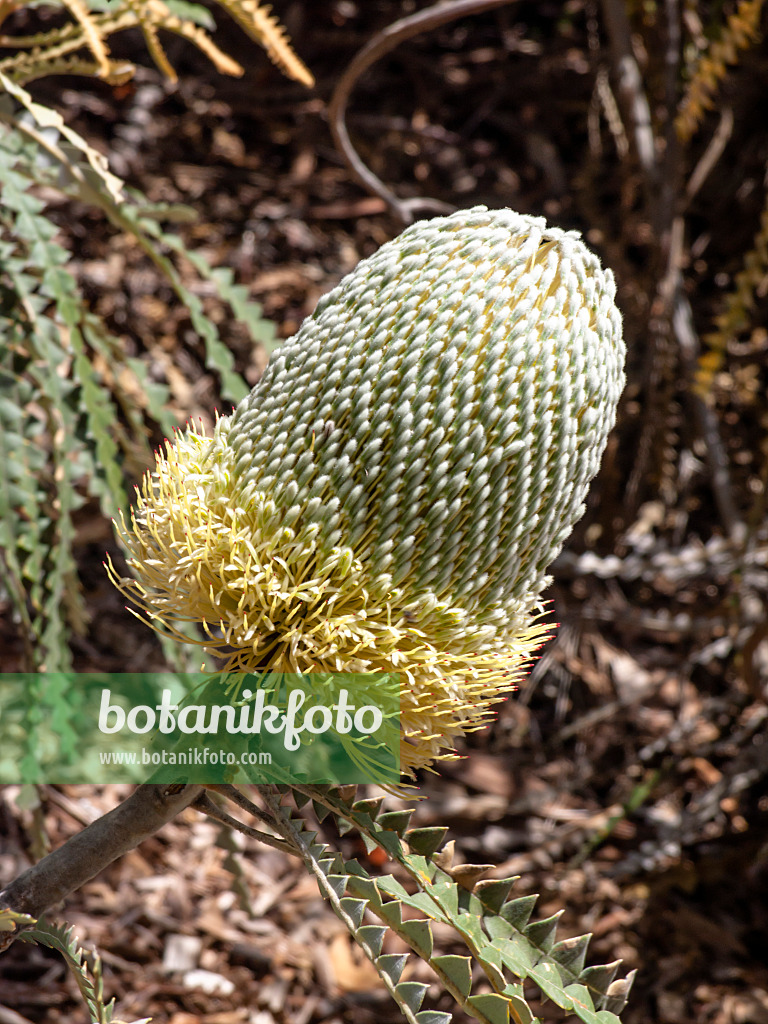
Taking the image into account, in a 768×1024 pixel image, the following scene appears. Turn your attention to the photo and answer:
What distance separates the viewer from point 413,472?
105 cm

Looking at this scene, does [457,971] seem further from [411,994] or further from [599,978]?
[599,978]

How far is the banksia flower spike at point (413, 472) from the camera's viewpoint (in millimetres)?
1043

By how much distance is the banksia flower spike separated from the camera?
104 centimetres

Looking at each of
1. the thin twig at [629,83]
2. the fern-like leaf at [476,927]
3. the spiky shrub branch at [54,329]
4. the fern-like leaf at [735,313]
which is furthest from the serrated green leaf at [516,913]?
the thin twig at [629,83]

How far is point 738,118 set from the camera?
337 centimetres

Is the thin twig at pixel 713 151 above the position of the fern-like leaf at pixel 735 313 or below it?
above

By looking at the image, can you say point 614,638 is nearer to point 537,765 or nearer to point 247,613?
point 537,765

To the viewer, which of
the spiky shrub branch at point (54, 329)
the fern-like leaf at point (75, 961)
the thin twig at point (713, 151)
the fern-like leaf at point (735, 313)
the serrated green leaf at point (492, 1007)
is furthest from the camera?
the thin twig at point (713, 151)

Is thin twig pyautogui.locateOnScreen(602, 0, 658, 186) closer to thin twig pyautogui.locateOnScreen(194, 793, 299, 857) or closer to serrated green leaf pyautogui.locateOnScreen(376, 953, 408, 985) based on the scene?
thin twig pyautogui.locateOnScreen(194, 793, 299, 857)

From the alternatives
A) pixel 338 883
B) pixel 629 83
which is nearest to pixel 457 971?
pixel 338 883

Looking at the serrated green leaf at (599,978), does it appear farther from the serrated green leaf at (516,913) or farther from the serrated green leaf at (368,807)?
the serrated green leaf at (368,807)

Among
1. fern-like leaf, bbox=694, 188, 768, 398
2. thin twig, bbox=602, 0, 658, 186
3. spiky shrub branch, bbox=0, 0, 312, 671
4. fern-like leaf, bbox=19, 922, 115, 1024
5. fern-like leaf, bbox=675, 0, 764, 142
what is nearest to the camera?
fern-like leaf, bbox=19, 922, 115, 1024

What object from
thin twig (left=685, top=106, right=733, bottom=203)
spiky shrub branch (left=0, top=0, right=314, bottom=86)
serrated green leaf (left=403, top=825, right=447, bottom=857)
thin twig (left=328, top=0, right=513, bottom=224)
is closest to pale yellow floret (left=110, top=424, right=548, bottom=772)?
serrated green leaf (left=403, top=825, right=447, bottom=857)

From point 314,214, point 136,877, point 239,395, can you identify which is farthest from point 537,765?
point 314,214
